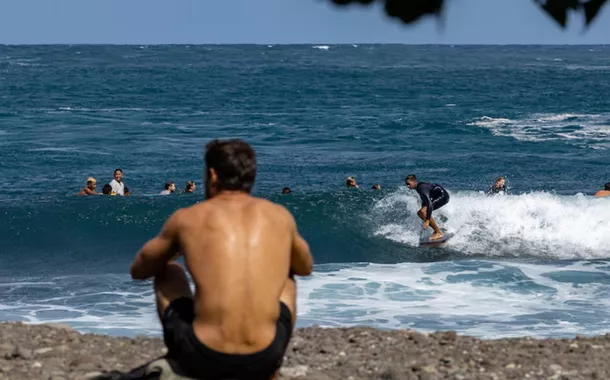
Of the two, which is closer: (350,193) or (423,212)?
(423,212)

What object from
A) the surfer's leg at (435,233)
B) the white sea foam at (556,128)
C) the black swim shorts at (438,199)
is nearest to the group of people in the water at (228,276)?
the surfer's leg at (435,233)

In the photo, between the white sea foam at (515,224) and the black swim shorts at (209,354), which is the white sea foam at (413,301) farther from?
the black swim shorts at (209,354)

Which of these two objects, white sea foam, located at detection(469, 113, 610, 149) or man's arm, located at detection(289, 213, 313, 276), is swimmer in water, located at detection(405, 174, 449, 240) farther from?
white sea foam, located at detection(469, 113, 610, 149)

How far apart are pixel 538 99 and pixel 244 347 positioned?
52.7 m

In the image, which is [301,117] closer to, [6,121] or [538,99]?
[6,121]

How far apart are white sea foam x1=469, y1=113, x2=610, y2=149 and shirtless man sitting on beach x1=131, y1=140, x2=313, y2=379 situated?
3085 cm

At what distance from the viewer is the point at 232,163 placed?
443cm

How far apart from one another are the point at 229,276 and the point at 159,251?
366 millimetres

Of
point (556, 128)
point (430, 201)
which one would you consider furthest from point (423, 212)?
point (556, 128)

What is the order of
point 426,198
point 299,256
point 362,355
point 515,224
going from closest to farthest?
point 299,256 → point 362,355 → point 426,198 → point 515,224

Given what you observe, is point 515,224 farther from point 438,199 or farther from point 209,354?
point 209,354

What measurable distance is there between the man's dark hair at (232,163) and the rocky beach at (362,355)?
7.17 ft

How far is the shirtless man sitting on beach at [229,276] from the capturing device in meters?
4.24

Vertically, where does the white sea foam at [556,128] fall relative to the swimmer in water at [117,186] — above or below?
below
